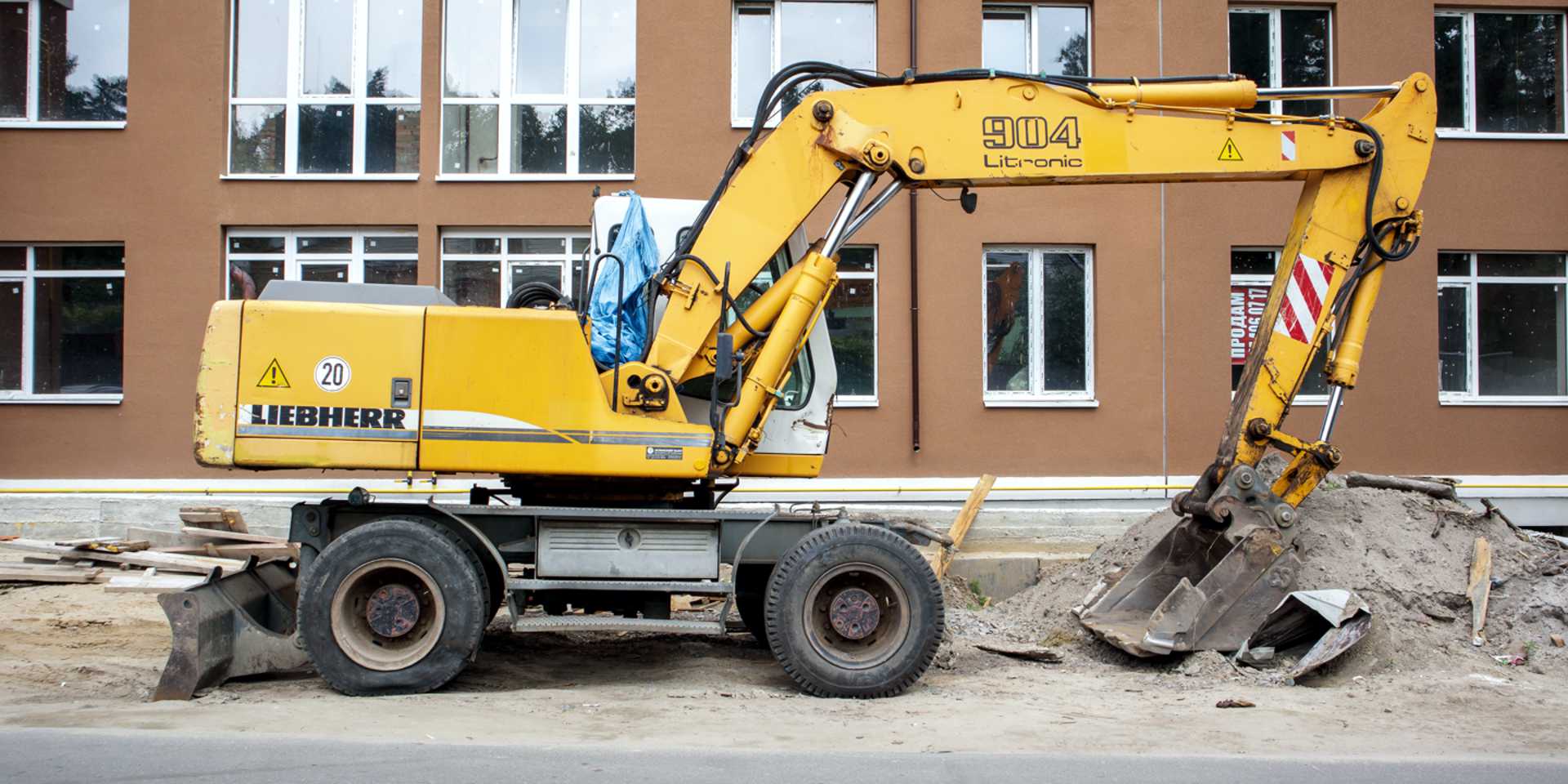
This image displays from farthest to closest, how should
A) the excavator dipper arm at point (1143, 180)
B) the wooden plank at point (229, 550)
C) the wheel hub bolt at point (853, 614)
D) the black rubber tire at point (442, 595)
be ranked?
the wooden plank at point (229, 550)
the excavator dipper arm at point (1143, 180)
the wheel hub bolt at point (853, 614)
the black rubber tire at point (442, 595)

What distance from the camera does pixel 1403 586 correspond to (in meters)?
8.49

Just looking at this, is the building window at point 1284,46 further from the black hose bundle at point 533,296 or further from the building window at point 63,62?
the building window at point 63,62

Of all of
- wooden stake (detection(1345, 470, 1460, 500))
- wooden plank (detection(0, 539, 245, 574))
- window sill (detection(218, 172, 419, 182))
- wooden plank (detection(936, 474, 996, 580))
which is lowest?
wooden plank (detection(0, 539, 245, 574))

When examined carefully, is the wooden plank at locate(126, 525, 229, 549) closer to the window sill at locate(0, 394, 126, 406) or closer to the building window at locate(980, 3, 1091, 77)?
the window sill at locate(0, 394, 126, 406)

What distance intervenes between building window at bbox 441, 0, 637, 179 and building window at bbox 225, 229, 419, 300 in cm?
105

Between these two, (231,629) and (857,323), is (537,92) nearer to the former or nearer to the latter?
(857,323)

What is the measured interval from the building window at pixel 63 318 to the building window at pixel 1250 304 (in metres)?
12.6

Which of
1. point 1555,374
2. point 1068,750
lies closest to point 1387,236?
point 1068,750

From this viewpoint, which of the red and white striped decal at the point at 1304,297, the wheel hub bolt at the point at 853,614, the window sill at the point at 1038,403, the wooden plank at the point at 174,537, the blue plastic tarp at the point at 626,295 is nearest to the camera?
the wheel hub bolt at the point at 853,614

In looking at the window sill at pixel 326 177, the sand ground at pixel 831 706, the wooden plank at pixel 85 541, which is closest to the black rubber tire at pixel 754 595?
the sand ground at pixel 831 706

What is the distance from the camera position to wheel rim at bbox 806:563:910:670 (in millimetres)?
7242

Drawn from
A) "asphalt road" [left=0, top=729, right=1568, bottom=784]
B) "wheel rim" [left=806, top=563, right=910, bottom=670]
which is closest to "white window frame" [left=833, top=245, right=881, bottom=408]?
"wheel rim" [left=806, top=563, right=910, bottom=670]

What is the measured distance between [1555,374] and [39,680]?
15.5 metres

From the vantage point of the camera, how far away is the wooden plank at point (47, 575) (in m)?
10.9
